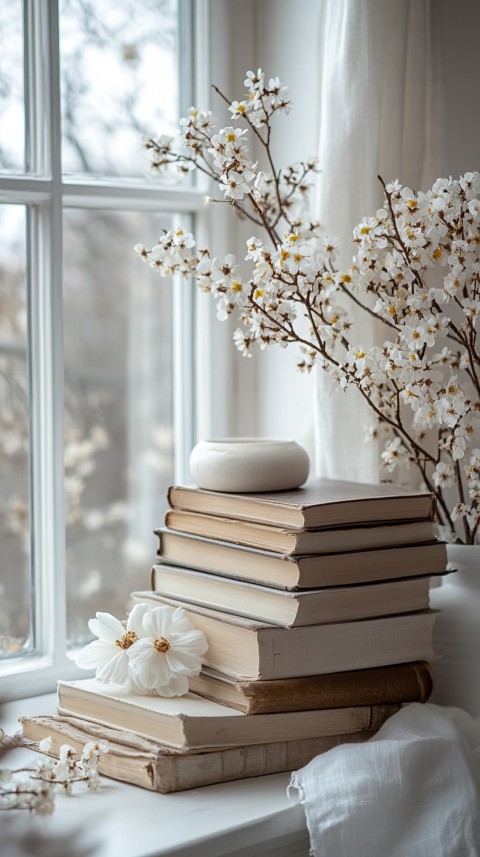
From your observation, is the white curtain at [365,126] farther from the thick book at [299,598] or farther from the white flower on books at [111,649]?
the white flower on books at [111,649]

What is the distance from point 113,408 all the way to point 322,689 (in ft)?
1.81

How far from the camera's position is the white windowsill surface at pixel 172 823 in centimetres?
86

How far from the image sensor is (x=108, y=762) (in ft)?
3.29

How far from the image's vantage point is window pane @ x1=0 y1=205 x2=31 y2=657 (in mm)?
1285

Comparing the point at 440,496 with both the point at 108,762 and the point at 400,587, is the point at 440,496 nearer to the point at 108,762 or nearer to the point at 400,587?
the point at 400,587

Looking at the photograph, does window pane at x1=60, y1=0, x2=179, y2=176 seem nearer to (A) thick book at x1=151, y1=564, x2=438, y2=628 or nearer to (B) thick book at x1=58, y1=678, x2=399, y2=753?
(A) thick book at x1=151, y1=564, x2=438, y2=628

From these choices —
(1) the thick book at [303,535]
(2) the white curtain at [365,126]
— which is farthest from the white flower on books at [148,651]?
(2) the white curtain at [365,126]

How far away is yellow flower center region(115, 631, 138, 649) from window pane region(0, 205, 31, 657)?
287 millimetres

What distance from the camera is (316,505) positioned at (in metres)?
1.03

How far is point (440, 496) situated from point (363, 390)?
22 centimetres

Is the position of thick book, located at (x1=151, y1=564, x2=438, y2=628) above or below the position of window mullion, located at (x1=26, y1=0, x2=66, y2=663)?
below

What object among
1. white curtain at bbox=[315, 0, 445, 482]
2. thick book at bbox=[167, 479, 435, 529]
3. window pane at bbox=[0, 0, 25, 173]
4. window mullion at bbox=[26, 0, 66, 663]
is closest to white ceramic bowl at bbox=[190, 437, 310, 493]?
thick book at bbox=[167, 479, 435, 529]

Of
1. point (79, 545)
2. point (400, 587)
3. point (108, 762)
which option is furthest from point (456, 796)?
point (79, 545)

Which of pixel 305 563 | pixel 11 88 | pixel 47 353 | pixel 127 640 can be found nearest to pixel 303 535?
pixel 305 563
